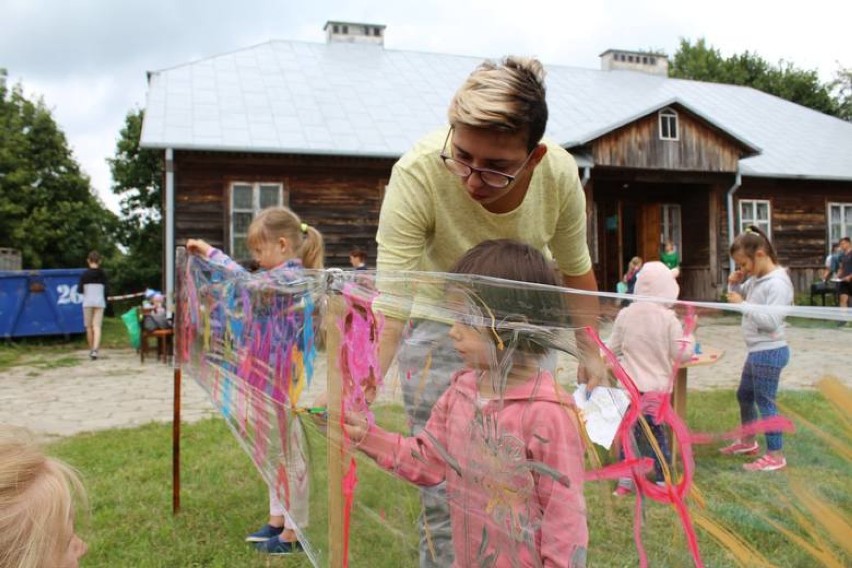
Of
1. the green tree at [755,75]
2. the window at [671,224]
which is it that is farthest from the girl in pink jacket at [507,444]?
the green tree at [755,75]

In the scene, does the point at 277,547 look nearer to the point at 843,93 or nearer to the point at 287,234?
the point at 287,234

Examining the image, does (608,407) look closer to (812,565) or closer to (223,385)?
(812,565)

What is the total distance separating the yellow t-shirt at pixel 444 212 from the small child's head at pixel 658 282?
0.30m

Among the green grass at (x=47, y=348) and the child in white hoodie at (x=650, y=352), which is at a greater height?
the child in white hoodie at (x=650, y=352)

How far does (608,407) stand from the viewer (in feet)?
3.17

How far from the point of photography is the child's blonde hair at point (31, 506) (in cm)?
104

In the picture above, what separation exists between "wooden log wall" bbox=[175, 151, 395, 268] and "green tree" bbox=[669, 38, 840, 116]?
1147 inches

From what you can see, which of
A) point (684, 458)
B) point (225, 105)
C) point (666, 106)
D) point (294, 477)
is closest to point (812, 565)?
point (684, 458)

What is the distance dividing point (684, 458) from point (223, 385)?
2.09 m

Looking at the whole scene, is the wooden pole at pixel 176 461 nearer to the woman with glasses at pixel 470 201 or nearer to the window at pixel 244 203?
the woman with glasses at pixel 470 201

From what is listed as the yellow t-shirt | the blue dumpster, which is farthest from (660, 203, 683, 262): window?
the yellow t-shirt

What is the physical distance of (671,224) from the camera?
16109 mm

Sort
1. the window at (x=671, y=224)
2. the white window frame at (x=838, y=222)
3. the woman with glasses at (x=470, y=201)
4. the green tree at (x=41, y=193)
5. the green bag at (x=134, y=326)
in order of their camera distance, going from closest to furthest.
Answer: the woman with glasses at (x=470, y=201) < the green bag at (x=134, y=326) < the window at (x=671, y=224) < the white window frame at (x=838, y=222) < the green tree at (x=41, y=193)

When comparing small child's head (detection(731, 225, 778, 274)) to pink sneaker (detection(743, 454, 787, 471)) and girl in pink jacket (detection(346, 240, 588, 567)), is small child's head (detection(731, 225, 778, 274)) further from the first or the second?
pink sneaker (detection(743, 454, 787, 471))
